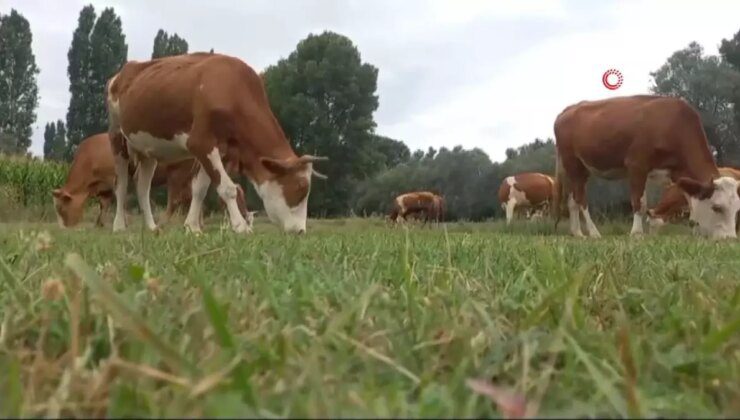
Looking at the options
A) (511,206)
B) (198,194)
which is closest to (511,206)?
(511,206)

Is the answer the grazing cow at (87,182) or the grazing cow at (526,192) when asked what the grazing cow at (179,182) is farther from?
the grazing cow at (526,192)

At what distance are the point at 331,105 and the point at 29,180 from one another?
2068 cm

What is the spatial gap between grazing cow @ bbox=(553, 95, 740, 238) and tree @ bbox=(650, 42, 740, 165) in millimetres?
11439

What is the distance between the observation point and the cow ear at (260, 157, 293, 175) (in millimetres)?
8297

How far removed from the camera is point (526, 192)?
2425 cm

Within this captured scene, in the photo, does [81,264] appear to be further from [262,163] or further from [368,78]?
[368,78]

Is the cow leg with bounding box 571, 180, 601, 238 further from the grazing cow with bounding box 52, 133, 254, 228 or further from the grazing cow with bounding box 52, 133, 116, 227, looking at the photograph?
the grazing cow with bounding box 52, 133, 116, 227

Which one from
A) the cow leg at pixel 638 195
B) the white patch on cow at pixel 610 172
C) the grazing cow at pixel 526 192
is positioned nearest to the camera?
the cow leg at pixel 638 195

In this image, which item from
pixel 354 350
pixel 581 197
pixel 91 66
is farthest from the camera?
pixel 91 66

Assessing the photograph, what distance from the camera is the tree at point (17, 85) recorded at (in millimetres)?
49344

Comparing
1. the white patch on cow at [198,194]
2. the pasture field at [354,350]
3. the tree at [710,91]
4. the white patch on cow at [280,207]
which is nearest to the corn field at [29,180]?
the white patch on cow at [198,194]

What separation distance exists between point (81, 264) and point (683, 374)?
645 millimetres

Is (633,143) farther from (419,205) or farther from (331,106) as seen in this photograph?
(331,106)

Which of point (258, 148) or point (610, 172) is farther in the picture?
point (610, 172)
